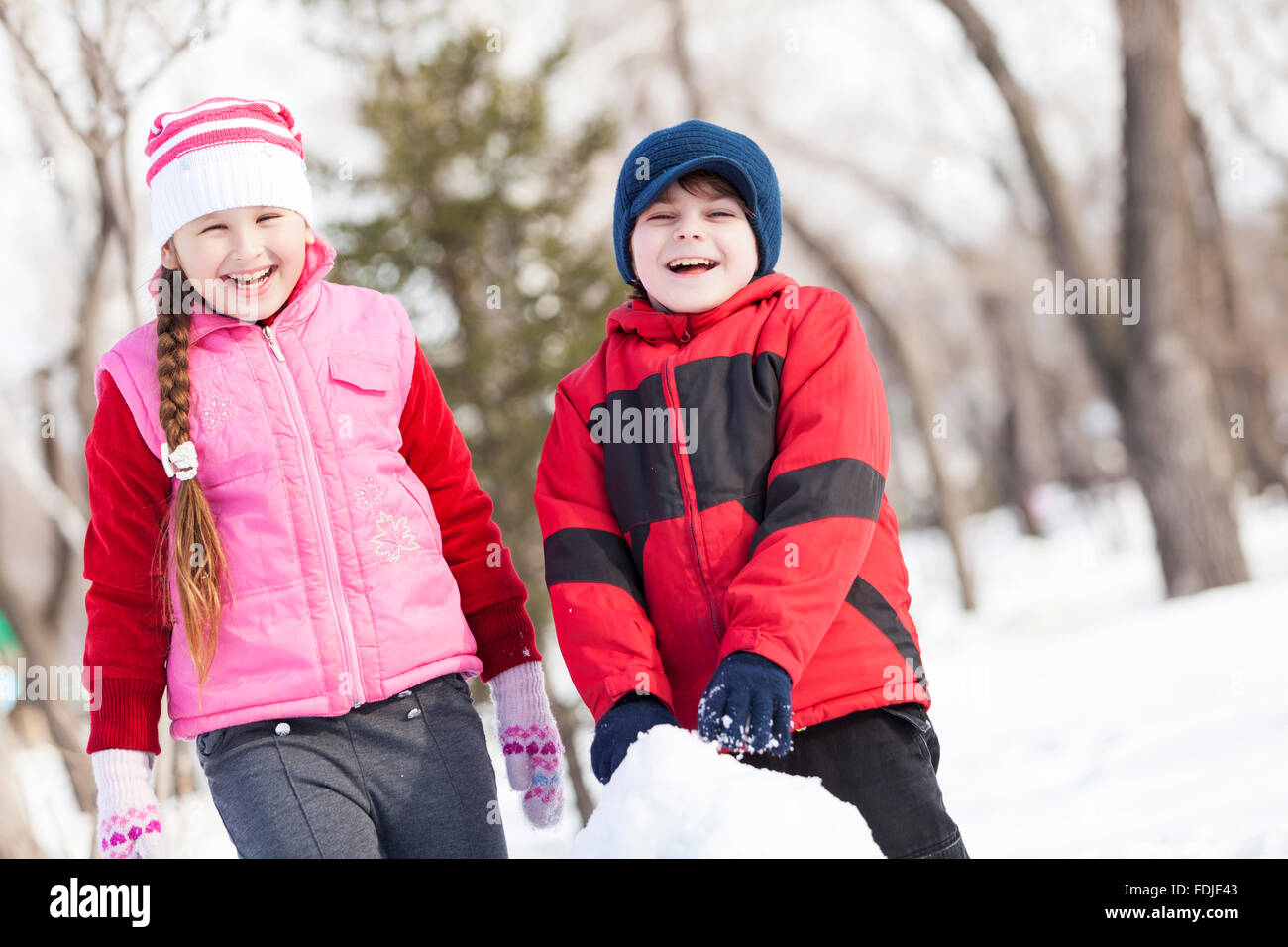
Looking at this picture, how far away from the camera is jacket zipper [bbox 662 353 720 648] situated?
2.08 metres

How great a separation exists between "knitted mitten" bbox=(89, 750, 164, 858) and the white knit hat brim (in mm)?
997

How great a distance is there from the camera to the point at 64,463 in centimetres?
777

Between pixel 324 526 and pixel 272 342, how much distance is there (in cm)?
39

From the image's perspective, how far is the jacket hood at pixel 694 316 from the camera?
227 cm

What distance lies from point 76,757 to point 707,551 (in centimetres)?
498

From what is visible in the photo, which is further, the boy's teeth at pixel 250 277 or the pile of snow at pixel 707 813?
the boy's teeth at pixel 250 277

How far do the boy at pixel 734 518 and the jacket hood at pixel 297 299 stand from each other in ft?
1.76

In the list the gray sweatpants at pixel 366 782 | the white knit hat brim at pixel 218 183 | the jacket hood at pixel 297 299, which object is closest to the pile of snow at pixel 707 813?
the gray sweatpants at pixel 366 782

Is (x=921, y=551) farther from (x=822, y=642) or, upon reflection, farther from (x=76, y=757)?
(x=822, y=642)

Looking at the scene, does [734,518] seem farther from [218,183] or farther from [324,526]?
[218,183]

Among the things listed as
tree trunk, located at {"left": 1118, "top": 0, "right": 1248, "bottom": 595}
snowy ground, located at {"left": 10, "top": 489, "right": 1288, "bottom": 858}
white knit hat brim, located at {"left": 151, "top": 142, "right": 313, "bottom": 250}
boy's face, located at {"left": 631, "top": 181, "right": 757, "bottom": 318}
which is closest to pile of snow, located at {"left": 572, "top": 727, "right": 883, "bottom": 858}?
snowy ground, located at {"left": 10, "top": 489, "right": 1288, "bottom": 858}

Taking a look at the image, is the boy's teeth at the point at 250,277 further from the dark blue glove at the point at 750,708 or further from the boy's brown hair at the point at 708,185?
the dark blue glove at the point at 750,708

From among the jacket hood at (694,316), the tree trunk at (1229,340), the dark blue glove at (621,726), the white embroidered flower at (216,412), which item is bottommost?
the dark blue glove at (621,726)

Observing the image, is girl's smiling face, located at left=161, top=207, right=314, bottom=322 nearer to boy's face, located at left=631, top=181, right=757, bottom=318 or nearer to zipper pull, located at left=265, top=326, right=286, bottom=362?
zipper pull, located at left=265, top=326, right=286, bottom=362
